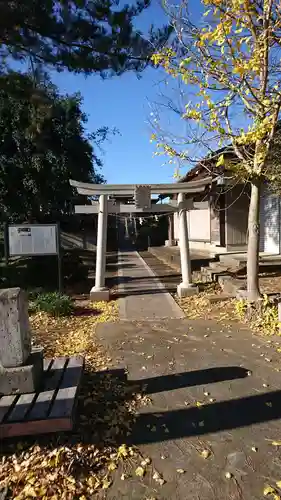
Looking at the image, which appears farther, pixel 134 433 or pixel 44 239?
pixel 44 239

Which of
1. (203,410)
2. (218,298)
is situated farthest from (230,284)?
(203,410)

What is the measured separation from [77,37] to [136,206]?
369 centimetres

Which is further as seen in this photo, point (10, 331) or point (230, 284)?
point (230, 284)

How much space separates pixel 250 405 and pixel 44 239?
20.3ft

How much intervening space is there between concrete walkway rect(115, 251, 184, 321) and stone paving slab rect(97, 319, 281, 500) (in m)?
1.40

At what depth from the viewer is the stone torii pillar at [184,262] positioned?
8.02 m

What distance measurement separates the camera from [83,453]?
248cm

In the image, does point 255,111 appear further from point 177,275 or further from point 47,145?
point 47,145

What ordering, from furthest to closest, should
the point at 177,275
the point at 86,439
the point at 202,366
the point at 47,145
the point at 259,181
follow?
1. the point at 47,145
2. the point at 177,275
3. the point at 259,181
4. the point at 202,366
5. the point at 86,439

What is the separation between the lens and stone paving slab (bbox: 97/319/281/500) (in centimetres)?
224

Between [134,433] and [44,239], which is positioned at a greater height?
[44,239]

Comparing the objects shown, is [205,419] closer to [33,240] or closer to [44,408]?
[44,408]

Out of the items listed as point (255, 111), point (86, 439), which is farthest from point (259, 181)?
point (86, 439)

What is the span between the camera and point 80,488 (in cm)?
220
